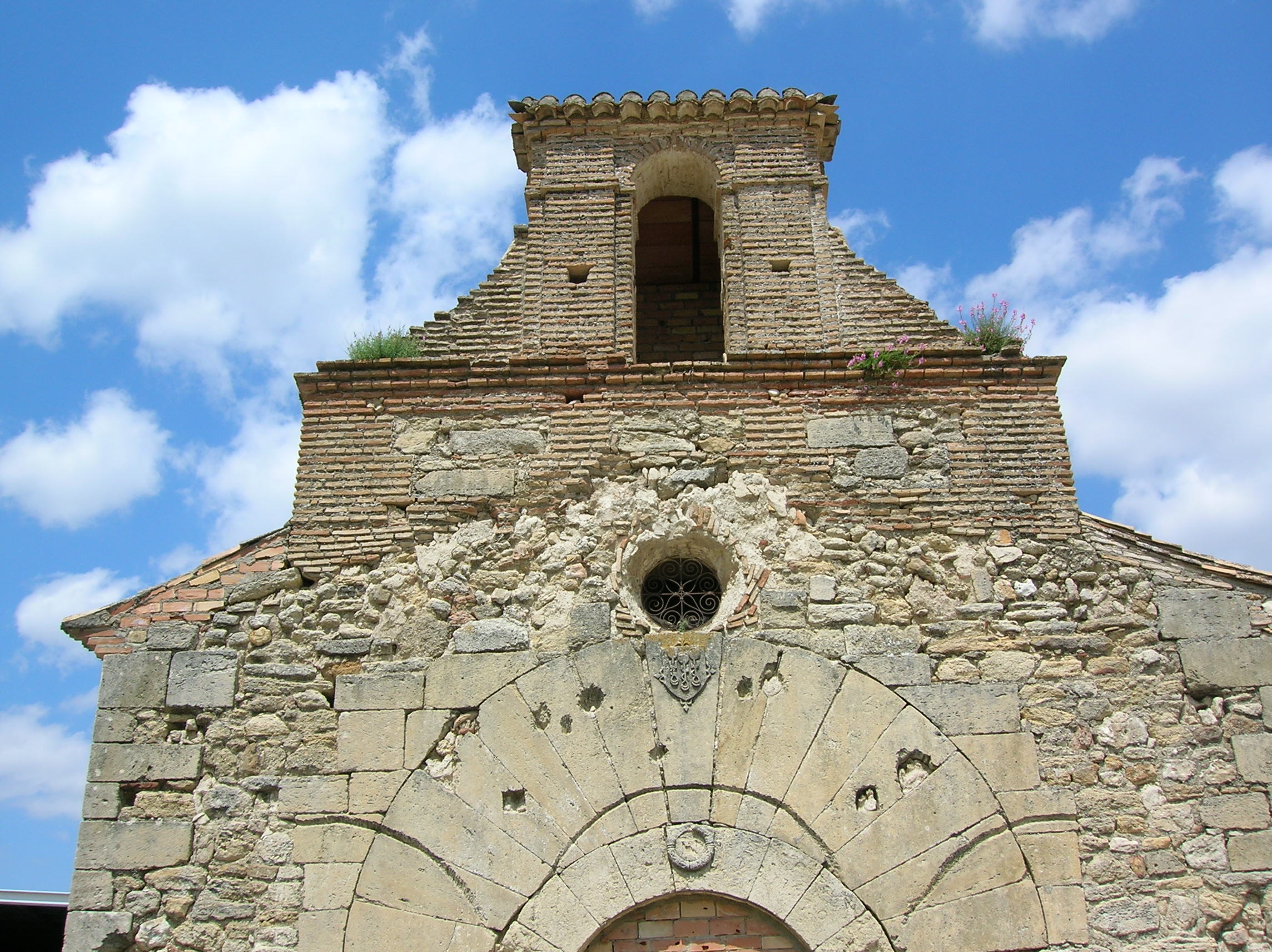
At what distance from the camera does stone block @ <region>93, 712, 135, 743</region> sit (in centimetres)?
533

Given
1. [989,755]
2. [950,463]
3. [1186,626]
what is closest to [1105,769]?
[989,755]

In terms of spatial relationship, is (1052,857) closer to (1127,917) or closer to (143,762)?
(1127,917)

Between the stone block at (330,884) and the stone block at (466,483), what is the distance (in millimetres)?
1966

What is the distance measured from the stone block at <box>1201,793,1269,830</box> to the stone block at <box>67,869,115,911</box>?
5.16 metres

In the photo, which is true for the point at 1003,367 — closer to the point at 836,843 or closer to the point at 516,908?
the point at 836,843

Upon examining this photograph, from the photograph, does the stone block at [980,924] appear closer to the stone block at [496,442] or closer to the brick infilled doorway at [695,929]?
the brick infilled doorway at [695,929]

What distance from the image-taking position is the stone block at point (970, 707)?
523cm

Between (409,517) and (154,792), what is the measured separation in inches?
72.9

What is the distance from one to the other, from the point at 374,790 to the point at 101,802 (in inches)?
52.4

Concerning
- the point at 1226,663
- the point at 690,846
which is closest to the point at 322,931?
the point at 690,846

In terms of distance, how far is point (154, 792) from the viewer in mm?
5227

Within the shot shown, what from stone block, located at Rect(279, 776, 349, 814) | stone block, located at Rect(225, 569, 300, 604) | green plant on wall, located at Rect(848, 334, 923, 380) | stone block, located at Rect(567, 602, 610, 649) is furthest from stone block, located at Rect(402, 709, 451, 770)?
green plant on wall, located at Rect(848, 334, 923, 380)

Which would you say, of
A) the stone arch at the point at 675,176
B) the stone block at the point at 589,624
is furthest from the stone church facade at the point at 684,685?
the stone arch at the point at 675,176

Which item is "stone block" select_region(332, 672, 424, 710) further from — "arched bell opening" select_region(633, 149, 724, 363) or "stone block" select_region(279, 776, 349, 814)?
"arched bell opening" select_region(633, 149, 724, 363)
